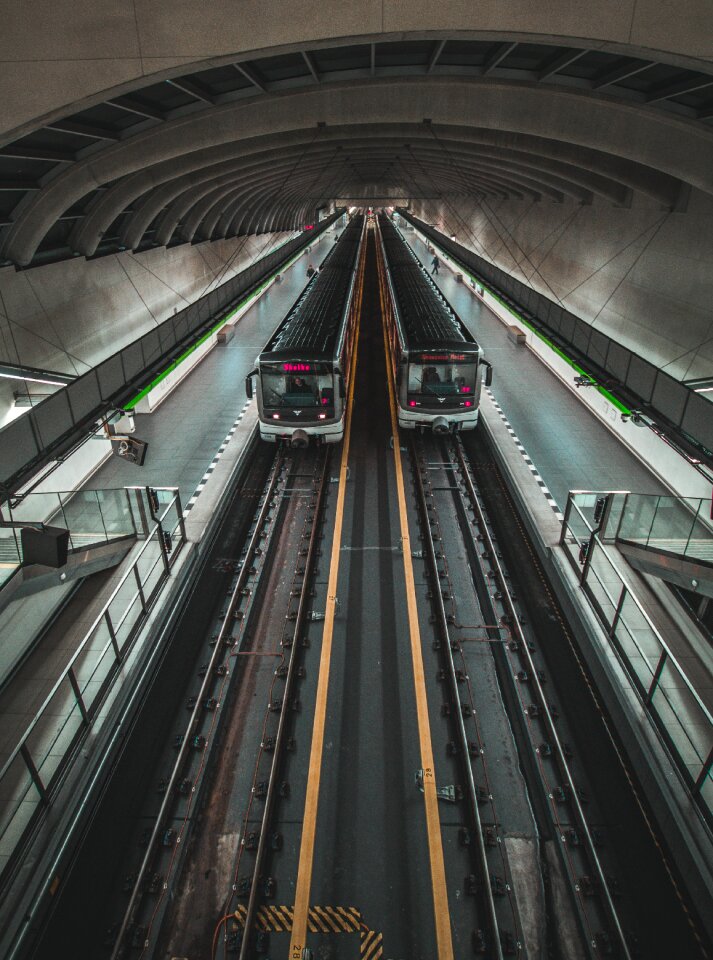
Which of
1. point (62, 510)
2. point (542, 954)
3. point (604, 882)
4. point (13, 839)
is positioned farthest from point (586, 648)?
point (62, 510)

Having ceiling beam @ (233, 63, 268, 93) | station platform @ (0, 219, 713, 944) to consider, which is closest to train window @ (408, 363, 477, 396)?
station platform @ (0, 219, 713, 944)

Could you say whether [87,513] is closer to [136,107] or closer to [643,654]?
[136,107]

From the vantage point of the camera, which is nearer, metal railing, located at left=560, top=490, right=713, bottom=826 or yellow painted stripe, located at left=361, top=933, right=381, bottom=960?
yellow painted stripe, located at left=361, top=933, right=381, bottom=960

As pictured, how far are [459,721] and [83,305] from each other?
13.0 m

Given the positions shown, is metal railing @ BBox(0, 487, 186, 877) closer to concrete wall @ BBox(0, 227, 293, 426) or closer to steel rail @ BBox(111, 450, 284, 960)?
steel rail @ BBox(111, 450, 284, 960)

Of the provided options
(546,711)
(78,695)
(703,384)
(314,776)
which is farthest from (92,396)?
(703,384)

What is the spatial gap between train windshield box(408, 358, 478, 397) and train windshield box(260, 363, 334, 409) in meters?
2.07

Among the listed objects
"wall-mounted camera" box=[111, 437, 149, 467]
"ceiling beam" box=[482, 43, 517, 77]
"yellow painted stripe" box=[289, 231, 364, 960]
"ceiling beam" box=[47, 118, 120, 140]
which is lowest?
"yellow painted stripe" box=[289, 231, 364, 960]

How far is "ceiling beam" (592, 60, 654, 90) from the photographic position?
6.62 metres

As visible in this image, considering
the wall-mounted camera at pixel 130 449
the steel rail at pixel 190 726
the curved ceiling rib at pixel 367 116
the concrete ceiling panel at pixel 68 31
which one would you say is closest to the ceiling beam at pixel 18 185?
the curved ceiling rib at pixel 367 116

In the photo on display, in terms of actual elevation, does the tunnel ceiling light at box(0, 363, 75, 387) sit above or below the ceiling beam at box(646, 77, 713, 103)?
below

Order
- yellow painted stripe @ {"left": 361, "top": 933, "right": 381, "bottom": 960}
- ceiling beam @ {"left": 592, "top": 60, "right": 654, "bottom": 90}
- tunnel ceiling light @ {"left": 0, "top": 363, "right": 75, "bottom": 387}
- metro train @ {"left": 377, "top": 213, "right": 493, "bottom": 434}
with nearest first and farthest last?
yellow painted stripe @ {"left": 361, "top": 933, "right": 381, "bottom": 960} < ceiling beam @ {"left": 592, "top": 60, "right": 654, "bottom": 90} < tunnel ceiling light @ {"left": 0, "top": 363, "right": 75, "bottom": 387} < metro train @ {"left": 377, "top": 213, "right": 493, "bottom": 434}

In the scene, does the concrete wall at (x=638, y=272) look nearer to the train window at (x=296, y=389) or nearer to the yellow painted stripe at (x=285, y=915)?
the train window at (x=296, y=389)

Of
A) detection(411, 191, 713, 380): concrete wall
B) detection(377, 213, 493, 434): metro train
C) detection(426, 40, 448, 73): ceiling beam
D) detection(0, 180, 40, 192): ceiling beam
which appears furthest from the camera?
detection(377, 213, 493, 434): metro train
